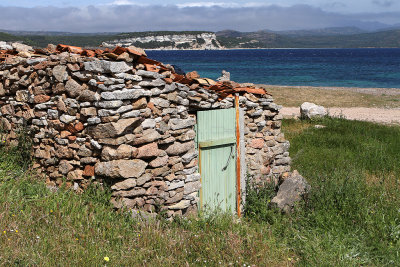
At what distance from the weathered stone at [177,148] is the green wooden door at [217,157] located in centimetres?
41

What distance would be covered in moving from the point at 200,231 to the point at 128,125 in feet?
6.23

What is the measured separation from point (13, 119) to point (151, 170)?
2.78 meters

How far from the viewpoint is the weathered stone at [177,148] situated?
625cm

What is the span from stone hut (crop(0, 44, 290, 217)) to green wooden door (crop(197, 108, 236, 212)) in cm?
2

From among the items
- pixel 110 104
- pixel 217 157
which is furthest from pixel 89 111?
pixel 217 157

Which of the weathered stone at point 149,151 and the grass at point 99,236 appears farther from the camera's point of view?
the weathered stone at point 149,151

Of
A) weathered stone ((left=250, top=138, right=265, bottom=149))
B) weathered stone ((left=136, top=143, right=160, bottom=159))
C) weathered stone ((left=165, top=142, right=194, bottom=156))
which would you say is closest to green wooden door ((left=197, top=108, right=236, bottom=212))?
weathered stone ((left=165, top=142, right=194, bottom=156))

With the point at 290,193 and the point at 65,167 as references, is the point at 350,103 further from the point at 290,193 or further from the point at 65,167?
the point at 65,167

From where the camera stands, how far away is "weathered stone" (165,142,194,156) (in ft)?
20.5

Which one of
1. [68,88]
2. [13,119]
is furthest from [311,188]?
[13,119]

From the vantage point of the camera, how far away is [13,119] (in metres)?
6.82

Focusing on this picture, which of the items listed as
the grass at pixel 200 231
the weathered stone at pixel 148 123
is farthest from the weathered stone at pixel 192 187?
the weathered stone at pixel 148 123

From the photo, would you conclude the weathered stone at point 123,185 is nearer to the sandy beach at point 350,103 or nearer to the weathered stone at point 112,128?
the weathered stone at point 112,128

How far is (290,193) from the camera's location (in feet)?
25.3
